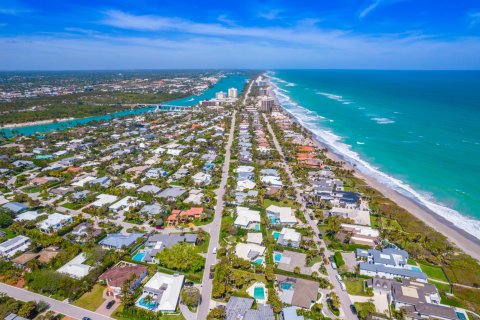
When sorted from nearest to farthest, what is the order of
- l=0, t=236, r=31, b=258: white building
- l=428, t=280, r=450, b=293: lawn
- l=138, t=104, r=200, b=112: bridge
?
l=428, t=280, r=450, b=293: lawn
l=0, t=236, r=31, b=258: white building
l=138, t=104, r=200, b=112: bridge

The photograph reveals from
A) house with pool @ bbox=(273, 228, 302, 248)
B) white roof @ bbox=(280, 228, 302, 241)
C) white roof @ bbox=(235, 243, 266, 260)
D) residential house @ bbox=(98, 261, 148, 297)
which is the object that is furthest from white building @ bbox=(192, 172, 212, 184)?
residential house @ bbox=(98, 261, 148, 297)

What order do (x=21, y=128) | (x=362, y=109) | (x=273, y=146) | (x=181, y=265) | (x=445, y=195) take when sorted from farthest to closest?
(x=362, y=109) < (x=21, y=128) < (x=273, y=146) < (x=445, y=195) < (x=181, y=265)

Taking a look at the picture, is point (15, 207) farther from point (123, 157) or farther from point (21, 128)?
point (21, 128)

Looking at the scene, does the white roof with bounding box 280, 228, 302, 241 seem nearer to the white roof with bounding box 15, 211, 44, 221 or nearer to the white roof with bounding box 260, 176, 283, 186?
the white roof with bounding box 260, 176, 283, 186

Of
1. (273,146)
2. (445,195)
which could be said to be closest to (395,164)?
(445,195)

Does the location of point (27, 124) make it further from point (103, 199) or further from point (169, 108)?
point (103, 199)

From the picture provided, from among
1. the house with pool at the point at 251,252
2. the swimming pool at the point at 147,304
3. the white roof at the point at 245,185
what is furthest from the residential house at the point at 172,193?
the swimming pool at the point at 147,304
